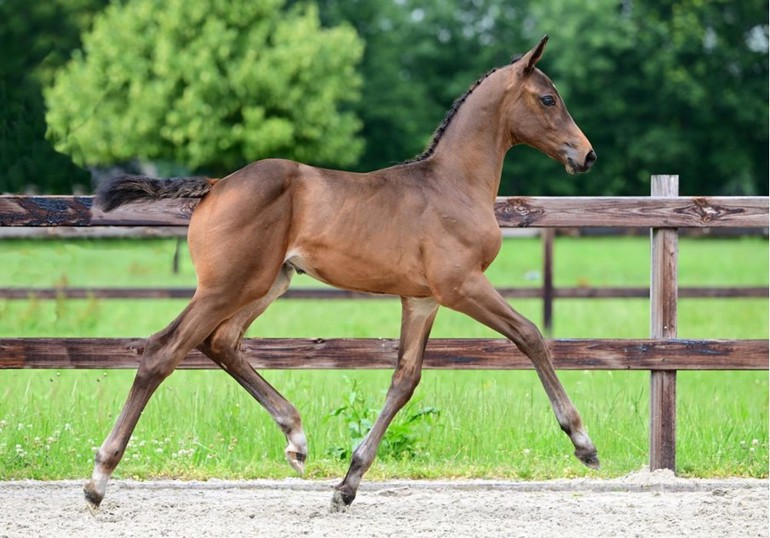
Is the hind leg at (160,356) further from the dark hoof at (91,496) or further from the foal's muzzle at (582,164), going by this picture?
the foal's muzzle at (582,164)

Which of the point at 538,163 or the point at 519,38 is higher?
the point at 519,38

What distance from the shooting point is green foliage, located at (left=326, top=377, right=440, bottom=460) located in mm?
6141

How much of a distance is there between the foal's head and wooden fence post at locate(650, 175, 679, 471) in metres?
1.15

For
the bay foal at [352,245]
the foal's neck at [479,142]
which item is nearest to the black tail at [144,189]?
the bay foal at [352,245]

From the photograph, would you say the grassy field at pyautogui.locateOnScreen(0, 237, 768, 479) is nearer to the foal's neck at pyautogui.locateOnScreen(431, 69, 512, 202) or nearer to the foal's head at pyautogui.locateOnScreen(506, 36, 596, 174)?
the foal's neck at pyautogui.locateOnScreen(431, 69, 512, 202)

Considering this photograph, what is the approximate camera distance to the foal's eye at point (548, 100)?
209 inches

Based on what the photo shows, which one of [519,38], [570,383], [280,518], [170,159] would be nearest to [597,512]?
[280,518]

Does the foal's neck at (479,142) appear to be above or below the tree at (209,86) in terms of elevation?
below

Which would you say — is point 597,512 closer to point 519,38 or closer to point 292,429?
point 292,429

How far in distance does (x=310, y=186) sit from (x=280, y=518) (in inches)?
59.7

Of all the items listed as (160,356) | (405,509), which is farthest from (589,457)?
(160,356)

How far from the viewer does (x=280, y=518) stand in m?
5.00

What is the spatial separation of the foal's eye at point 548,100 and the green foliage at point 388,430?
6.08 ft

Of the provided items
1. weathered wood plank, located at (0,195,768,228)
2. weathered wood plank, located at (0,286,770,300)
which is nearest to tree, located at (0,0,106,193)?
weathered wood plank, located at (0,286,770,300)
